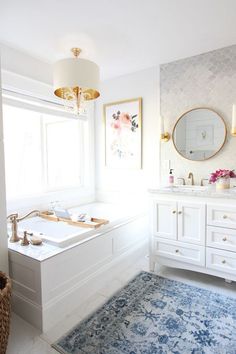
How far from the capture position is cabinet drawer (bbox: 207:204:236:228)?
208 centimetres

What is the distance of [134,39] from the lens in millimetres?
2293

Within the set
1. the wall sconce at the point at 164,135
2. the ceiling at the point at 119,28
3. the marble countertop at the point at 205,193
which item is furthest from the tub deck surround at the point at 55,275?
the ceiling at the point at 119,28

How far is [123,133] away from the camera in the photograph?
3.28m

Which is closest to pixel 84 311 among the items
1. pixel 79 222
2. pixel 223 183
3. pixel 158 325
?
pixel 158 325

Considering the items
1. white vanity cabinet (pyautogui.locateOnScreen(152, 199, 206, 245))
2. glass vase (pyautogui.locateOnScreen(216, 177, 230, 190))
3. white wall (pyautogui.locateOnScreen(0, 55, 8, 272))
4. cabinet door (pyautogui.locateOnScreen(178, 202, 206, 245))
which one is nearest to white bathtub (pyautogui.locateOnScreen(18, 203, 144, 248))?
white wall (pyautogui.locateOnScreen(0, 55, 8, 272))

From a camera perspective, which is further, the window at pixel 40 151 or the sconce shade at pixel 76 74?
the window at pixel 40 151

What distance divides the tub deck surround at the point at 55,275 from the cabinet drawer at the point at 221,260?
964 millimetres

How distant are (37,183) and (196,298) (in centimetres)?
217

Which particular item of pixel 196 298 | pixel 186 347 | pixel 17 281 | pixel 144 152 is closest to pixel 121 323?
pixel 186 347

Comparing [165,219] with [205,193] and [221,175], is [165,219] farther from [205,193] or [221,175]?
[221,175]

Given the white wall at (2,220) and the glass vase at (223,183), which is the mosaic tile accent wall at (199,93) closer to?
the glass vase at (223,183)

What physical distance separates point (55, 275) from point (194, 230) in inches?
52.0

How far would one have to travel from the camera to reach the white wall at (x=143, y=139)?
302cm

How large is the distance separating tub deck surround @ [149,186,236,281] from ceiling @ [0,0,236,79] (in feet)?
4.86
